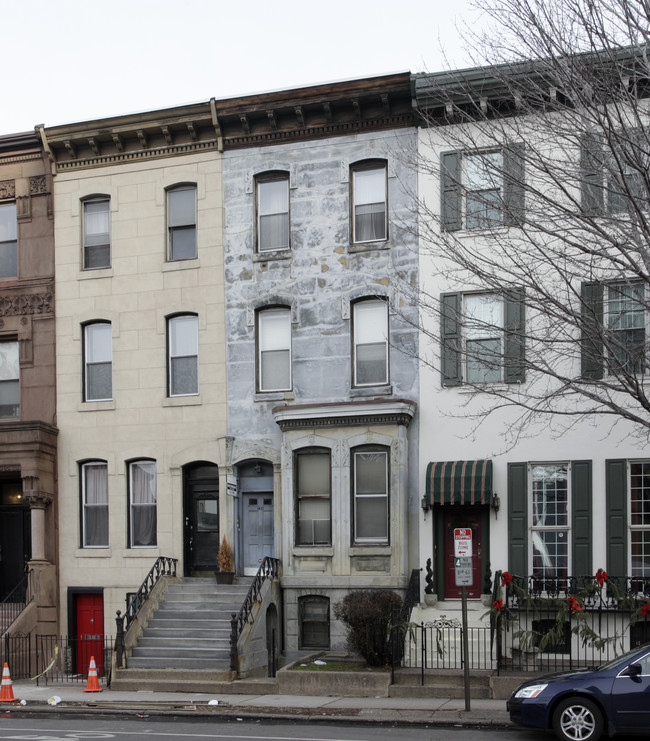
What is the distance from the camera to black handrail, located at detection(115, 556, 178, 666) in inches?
791

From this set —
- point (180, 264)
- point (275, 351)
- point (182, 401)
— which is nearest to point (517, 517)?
point (275, 351)

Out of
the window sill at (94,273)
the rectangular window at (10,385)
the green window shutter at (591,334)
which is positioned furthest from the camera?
the rectangular window at (10,385)

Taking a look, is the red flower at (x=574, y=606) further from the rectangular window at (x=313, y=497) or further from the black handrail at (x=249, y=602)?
the black handrail at (x=249, y=602)

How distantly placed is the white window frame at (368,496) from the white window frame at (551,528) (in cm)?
290

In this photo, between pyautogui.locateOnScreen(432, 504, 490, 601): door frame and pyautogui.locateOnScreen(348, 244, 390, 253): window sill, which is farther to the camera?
pyautogui.locateOnScreen(348, 244, 390, 253): window sill

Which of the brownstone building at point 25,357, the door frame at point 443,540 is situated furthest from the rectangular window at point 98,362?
the door frame at point 443,540

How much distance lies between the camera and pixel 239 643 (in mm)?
19953

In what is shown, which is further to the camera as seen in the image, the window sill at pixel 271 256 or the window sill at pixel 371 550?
the window sill at pixel 271 256

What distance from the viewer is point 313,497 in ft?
73.4

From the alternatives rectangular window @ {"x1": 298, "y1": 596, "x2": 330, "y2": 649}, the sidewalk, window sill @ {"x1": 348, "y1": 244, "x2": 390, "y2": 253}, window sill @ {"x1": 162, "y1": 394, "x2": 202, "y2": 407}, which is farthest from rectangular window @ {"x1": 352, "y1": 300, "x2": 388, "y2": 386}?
the sidewalk

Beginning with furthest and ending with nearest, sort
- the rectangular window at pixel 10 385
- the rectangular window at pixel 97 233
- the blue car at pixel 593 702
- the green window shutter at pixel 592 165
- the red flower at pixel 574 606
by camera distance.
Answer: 1. the rectangular window at pixel 10 385
2. the rectangular window at pixel 97 233
3. the red flower at pixel 574 606
4. the green window shutter at pixel 592 165
5. the blue car at pixel 593 702

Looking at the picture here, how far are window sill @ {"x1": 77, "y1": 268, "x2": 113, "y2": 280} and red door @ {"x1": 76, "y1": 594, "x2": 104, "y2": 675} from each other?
7.29m

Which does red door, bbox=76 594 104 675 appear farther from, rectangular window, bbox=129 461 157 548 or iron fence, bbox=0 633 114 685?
rectangular window, bbox=129 461 157 548

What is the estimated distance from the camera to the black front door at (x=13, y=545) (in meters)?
25.1
